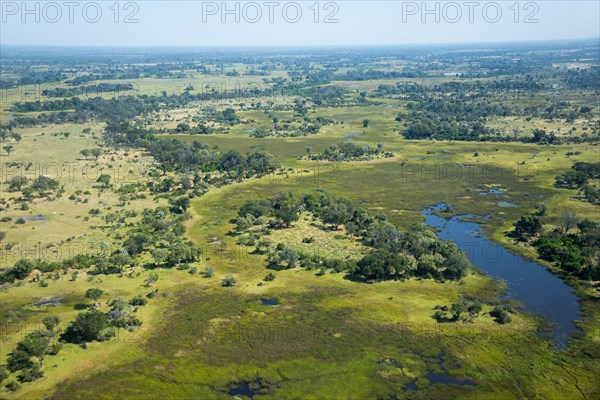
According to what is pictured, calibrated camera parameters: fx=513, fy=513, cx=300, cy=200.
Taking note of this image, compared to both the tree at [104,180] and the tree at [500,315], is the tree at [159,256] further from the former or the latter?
the tree at [500,315]

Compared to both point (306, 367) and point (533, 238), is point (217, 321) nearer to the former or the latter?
point (306, 367)

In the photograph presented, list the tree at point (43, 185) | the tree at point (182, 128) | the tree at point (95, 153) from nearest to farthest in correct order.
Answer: the tree at point (43, 185), the tree at point (95, 153), the tree at point (182, 128)

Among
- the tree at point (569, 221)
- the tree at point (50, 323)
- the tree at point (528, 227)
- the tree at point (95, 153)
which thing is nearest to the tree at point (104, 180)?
the tree at point (95, 153)

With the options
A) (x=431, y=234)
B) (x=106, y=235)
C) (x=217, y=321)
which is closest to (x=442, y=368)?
(x=217, y=321)

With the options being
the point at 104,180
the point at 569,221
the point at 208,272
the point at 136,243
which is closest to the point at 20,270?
the point at 136,243

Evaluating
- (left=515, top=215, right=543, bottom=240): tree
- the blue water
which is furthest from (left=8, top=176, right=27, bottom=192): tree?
(left=515, top=215, right=543, bottom=240): tree

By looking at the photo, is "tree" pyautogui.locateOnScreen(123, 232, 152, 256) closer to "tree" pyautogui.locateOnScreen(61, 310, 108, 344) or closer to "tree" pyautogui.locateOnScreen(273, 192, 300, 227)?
"tree" pyautogui.locateOnScreen(61, 310, 108, 344)
